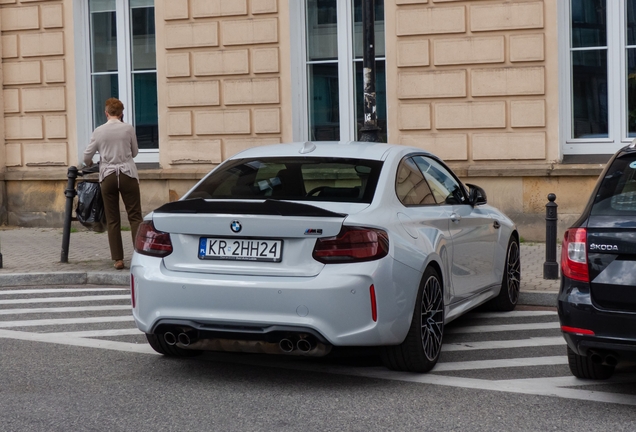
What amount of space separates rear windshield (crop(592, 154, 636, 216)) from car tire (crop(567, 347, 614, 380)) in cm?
94

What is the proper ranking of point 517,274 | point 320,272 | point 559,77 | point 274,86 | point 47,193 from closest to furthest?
point 320,272, point 517,274, point 559,77, point 274,86, point 47,193

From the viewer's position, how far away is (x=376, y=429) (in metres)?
5.18

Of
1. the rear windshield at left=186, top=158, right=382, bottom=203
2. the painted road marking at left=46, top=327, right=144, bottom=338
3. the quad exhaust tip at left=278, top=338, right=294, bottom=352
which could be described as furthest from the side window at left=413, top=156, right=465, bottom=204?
the painted road marking at left=46, top=327, right=144, bottom=338

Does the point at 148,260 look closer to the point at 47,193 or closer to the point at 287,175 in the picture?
the point at 287,175

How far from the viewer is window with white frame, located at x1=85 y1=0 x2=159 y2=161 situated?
55.2 feet

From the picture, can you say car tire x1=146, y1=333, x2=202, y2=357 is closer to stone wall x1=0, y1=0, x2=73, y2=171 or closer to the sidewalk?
the sidewalk

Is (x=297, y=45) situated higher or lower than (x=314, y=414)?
higher

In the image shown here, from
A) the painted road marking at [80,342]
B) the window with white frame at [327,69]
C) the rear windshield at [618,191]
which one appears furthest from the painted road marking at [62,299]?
the window with white frame at [327,69]

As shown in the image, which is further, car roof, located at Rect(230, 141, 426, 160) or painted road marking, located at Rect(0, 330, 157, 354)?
painted road marking, located at Rect(0, 330, 157, 354)

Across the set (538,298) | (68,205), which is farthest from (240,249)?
(68,205)

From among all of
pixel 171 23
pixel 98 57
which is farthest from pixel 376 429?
pixel 98 57

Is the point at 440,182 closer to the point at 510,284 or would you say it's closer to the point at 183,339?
the point at 510,284

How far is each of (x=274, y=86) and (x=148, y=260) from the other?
942cm

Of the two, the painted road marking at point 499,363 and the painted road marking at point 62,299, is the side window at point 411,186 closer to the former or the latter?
the painted road marking at point 499,363
